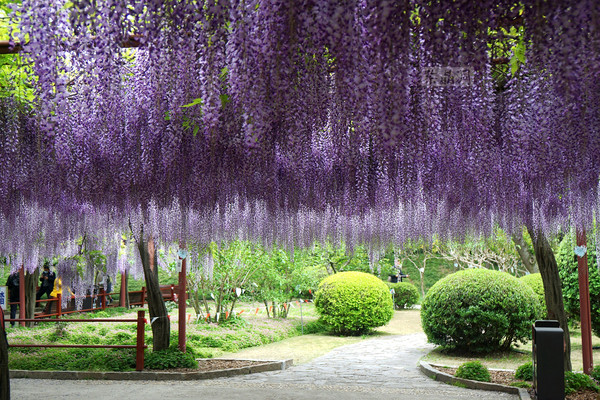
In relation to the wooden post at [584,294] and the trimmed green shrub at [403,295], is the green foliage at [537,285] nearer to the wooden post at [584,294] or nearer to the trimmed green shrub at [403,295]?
the wooden post at [584,294]

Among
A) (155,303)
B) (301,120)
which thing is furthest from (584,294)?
(155,303)

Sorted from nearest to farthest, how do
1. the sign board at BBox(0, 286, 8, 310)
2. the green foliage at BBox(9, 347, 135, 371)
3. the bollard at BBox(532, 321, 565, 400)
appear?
1. the bollard at BBox(532, 321, 565, 400)
2. the green foliage at BBox(9, 347, 135, 371)
3. the sign board at BBox(0, 286, 8, 310)

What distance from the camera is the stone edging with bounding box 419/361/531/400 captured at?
6.78 metres

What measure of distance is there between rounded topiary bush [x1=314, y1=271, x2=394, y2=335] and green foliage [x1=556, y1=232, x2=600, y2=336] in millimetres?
4507

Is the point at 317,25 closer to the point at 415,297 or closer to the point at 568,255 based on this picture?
the point at 568,255

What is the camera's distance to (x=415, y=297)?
20.8 meters

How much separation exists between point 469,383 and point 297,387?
2151mm

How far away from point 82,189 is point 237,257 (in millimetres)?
7362

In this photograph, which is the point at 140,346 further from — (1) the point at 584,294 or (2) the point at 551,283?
(1) the point at 584,294

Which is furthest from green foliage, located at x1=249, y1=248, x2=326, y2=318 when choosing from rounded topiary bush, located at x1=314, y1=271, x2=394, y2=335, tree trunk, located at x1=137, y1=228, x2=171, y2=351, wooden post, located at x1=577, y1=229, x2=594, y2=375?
wooden post, located at x1=577, y1=229, x2=594, y2=375

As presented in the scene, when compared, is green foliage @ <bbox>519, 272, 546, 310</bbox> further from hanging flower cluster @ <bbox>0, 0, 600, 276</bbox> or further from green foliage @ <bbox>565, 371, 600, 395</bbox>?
green foliage @ <bbox>565, 371, 600, 395</bbox>

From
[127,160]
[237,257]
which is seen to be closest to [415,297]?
[237,257]

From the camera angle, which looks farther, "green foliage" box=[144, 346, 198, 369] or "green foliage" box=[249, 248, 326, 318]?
"green foliage" box=[249, 248, 326, 318]

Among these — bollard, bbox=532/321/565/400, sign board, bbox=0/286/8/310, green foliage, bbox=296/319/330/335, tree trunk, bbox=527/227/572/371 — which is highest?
tree trunk, bbox=527/227/572/371
